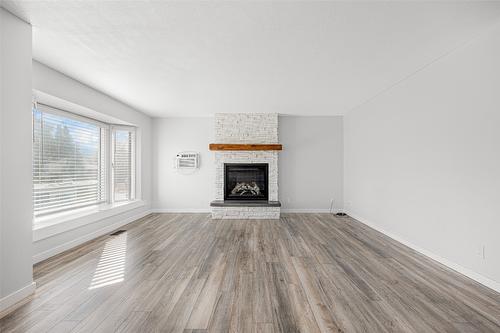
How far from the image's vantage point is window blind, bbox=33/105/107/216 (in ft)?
10.8

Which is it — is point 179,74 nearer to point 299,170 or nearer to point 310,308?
point 310,308

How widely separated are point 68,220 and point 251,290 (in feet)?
9.91

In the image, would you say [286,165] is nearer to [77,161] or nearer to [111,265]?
[111,265]

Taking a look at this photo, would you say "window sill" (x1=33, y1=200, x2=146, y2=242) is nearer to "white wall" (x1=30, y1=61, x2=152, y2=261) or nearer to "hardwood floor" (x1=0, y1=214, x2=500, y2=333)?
"white wall" (x1=30, y1=61, x2=152, y2=261)

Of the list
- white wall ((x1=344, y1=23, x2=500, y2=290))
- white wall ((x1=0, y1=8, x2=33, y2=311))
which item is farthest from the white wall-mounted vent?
white wall ((x1=344, y1=23, x2=500, y2=290))

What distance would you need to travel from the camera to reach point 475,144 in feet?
7.80

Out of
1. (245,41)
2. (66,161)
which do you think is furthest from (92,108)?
(245,41)

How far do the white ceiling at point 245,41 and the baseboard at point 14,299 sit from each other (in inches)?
99.0

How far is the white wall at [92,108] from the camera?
9.49ft

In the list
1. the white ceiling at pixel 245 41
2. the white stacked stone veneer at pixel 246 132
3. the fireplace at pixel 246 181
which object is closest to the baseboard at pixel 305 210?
the white stacked stone veneer at pixel 246 132

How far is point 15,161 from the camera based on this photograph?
2.01m

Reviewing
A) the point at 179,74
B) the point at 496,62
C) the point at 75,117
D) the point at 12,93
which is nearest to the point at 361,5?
the point at 496,62

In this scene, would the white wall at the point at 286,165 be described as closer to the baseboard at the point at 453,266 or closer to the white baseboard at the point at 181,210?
the white baseboard at the point at 181,210

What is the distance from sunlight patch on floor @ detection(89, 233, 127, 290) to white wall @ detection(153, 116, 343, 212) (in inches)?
94.1
